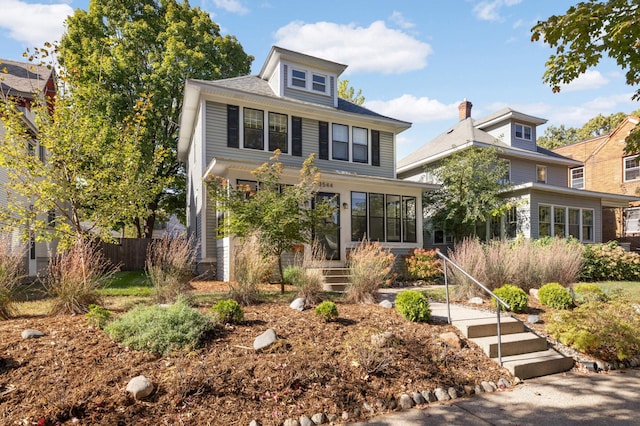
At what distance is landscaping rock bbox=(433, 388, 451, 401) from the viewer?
13.7ft

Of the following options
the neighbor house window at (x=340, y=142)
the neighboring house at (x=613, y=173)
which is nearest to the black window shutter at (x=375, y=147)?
the neighbor house window at (x=340, y=142)

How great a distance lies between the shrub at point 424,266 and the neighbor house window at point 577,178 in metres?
16.8

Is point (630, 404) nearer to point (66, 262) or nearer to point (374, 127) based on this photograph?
point (66, 262)

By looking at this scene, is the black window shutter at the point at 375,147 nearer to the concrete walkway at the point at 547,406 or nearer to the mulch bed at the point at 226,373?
the mulch bed at the point at 226,373

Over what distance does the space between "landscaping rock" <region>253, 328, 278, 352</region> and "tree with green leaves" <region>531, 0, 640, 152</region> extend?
19.5ft

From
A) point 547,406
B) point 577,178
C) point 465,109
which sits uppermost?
point 465,109

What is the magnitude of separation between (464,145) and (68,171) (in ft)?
51.3

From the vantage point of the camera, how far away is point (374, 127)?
1466cm

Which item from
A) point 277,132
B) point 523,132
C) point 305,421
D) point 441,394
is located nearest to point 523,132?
point 523,132

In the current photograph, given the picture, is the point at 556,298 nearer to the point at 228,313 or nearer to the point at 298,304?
the point at 298,304

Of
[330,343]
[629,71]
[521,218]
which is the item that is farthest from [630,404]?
[521,218]

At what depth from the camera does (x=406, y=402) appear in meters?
4.00

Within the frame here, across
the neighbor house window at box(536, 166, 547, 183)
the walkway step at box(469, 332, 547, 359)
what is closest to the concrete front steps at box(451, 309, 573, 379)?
the walkway step at box(469, 332, 547, 359)

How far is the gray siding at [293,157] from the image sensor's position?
12141mm
